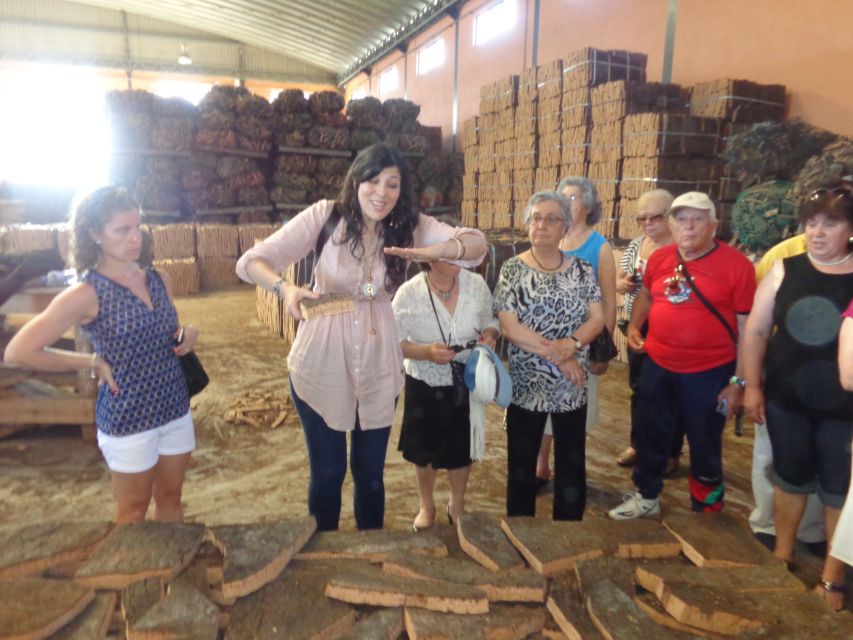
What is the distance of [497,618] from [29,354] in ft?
5.80

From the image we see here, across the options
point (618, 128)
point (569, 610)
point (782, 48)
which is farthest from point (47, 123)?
point (569, 610)

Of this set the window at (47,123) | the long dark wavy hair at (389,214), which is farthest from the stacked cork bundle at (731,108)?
the window at (47,123)

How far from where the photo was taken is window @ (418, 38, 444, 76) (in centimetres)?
1439

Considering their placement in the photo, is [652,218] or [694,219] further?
[652,218]

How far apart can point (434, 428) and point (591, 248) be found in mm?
1301

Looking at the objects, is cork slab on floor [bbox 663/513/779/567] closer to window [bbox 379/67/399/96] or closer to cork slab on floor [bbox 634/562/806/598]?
cork slab on floor [bbox 634/562/806/598]

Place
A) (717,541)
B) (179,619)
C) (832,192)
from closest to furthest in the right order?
1. (179,619)
2. (717,541)
3. (832,192)

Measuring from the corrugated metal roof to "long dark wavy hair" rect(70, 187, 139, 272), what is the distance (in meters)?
13.5

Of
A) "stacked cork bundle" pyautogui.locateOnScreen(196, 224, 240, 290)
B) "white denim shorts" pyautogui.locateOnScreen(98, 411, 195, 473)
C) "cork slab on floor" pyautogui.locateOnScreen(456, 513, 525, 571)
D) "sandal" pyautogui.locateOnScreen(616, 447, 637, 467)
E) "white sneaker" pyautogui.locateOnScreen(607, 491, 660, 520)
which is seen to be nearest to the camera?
"cork slab on floor" pyautogui.locateOnScreen(456, 513, 525, 571)

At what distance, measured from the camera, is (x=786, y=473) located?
241 centimetres

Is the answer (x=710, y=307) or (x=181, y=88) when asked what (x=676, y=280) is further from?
(x=181, y=88)

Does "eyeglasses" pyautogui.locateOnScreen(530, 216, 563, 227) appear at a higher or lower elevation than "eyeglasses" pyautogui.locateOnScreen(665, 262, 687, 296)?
higher

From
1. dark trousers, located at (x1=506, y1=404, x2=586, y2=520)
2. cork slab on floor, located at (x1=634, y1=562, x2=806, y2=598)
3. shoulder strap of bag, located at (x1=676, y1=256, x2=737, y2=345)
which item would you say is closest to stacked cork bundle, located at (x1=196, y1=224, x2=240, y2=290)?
dark trousers, located at (x1=506, y1=404, x2=586, y2=520)

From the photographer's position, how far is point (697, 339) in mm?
2762
